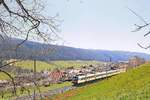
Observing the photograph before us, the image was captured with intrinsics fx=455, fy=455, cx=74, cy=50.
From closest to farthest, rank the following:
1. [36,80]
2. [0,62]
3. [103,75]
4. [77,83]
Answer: [0,62]
[36,80]
[77,83]
[103,75]

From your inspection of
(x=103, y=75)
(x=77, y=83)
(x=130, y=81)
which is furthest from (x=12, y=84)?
(x=103, y=75)

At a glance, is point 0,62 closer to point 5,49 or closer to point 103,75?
point 5,49

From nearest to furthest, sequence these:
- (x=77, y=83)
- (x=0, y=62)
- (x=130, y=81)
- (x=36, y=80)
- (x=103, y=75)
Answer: (x=0, y=62) < (x=36, y=80) < (x=130, y=81) < (x=77, y=83) < (x=103, y=75)

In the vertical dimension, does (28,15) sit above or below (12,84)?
above

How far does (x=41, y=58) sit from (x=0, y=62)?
834 mm

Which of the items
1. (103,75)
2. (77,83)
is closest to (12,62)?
(77,83)

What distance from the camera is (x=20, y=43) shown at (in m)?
9.32

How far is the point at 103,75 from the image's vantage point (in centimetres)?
15100

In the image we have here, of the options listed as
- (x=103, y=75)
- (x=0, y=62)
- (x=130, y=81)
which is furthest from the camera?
(x=103, y=75)

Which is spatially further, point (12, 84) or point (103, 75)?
point (103, 75)

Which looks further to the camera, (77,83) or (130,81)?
(77,83)

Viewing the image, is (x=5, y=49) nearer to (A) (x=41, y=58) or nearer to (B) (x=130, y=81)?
(A) (x=41, y=58)

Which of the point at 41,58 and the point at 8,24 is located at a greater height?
the point at 8,24

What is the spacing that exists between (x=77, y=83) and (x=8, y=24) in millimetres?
123502
